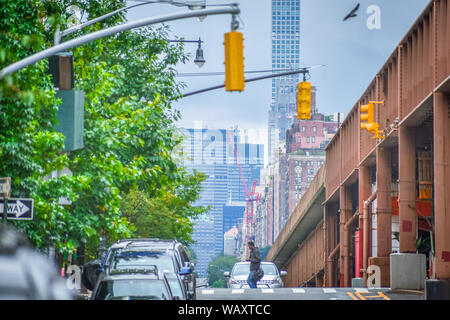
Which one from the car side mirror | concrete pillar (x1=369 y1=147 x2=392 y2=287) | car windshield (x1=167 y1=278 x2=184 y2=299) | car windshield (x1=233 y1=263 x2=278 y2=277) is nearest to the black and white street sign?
car windshield (x1=167 y1=278 x2=184 y2=299)

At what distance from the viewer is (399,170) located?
28828mm

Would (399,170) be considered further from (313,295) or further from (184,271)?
(184,271)

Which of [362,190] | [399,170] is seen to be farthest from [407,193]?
[362,190]

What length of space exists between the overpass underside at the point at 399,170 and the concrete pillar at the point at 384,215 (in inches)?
1.5

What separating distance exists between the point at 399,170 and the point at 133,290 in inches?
675

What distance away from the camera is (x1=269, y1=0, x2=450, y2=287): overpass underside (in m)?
23.4

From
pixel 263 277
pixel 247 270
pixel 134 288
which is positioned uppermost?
pixel 134 288

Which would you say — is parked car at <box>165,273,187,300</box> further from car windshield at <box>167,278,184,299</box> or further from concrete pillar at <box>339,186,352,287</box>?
concrete pillar at <box>339,186,352,287</box>

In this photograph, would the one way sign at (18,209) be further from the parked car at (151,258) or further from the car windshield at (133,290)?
the car windshield at (133,290)

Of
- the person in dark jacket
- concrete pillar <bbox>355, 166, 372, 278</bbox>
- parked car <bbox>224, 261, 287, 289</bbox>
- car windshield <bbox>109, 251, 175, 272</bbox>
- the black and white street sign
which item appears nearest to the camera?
the black and white street sign
